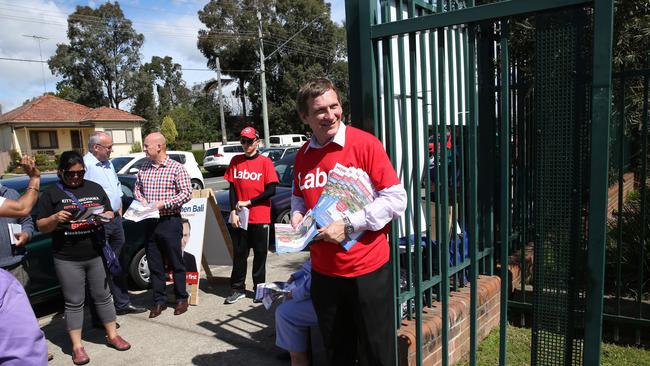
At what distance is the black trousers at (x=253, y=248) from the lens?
16.7ft

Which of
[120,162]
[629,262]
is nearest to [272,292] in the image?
[629,262]

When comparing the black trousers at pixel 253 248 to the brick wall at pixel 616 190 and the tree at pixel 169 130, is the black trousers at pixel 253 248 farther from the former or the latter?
the tree at pixel 169 130

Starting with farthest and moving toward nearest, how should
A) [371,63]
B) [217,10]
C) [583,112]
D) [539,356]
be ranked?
[217,10] → [371,63] → [539,356] → [583,112]

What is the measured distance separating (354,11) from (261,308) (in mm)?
3331

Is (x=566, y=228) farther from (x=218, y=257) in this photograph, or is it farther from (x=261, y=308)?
(x=218, y=257)

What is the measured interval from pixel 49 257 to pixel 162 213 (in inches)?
53.1

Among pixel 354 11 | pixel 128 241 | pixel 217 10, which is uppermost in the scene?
pixel 217 10

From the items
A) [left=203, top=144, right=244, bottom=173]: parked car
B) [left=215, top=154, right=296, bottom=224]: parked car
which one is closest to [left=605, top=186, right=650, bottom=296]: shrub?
[left=215, top=154, right=296, bottom=224]: parked car

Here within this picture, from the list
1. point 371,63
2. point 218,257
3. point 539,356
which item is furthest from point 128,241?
point 539,356

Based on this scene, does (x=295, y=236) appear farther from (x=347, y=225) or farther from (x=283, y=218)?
(x=283, y=218)

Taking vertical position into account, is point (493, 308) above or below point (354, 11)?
below

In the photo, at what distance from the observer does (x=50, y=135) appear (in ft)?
123

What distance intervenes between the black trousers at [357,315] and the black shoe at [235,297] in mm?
2722

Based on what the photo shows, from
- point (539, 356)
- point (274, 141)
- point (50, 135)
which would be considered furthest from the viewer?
point (50, 135)
